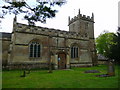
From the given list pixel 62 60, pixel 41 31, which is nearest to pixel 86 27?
pixel 62 60

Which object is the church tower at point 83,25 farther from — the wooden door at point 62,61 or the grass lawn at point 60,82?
the grass lawn at point 60,82

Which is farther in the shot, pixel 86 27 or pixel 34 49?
pixel 86 27

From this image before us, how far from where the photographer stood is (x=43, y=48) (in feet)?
63.8

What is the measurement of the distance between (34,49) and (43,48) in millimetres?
1610

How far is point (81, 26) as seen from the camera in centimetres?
2722

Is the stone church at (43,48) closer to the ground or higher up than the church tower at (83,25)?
closer to the ground

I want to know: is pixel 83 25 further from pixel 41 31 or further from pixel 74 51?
pixel 41 31

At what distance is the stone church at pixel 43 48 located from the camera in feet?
56.4

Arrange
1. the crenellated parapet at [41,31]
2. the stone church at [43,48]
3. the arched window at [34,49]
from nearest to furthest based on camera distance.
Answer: the stone church at [43,48], the crenellated parapet at [41,31], the arched window at [34,49]

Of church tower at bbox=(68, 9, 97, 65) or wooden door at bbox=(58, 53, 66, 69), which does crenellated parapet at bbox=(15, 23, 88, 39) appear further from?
church tower at bbox=(68, 9, 97, 65)

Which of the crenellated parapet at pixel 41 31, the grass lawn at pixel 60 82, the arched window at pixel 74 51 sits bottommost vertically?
the grass lawn at pixel 60 82

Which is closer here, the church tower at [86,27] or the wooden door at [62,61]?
the wooden door at [62,61]

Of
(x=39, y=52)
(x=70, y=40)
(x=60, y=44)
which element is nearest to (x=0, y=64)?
(x=39, y=52)

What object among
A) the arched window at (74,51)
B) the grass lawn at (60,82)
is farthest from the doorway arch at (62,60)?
the grass lawn at (60,82)
